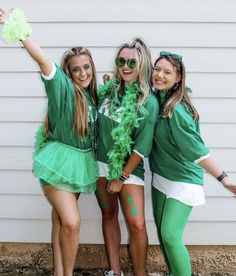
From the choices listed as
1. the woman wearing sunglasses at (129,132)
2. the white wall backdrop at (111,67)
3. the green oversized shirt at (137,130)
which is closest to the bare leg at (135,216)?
the woman wearing sunglasses at (129,132)

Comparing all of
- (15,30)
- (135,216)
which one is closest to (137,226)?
(135,216)

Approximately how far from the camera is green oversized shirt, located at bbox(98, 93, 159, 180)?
300 centimetres

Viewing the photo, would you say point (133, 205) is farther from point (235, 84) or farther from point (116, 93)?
point (235, 84)

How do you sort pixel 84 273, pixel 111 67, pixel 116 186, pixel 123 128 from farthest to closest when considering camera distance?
1. pixel 84 273
2. pixel 111 67
3. pixel 116 186
4. pixel 123 128

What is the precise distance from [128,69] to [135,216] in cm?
95

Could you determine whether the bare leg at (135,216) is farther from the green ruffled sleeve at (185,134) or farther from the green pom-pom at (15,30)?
the green pom-pom at (15,30)

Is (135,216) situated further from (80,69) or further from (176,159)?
(80,69)

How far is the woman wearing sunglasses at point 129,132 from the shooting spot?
301 centimetres

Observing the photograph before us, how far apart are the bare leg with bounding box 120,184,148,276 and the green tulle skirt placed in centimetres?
27

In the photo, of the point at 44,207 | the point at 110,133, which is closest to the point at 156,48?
the point at 110,133

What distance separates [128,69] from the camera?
3.06 metres

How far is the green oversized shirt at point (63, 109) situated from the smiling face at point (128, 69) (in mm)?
273

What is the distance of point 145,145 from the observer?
3.01 metres

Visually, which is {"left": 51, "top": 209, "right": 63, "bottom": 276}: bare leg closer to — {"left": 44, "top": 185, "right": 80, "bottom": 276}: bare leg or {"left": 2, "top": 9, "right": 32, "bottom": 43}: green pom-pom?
{"left": 44, "top": 185, "right": 80, "bottom": 276}: bare leg
